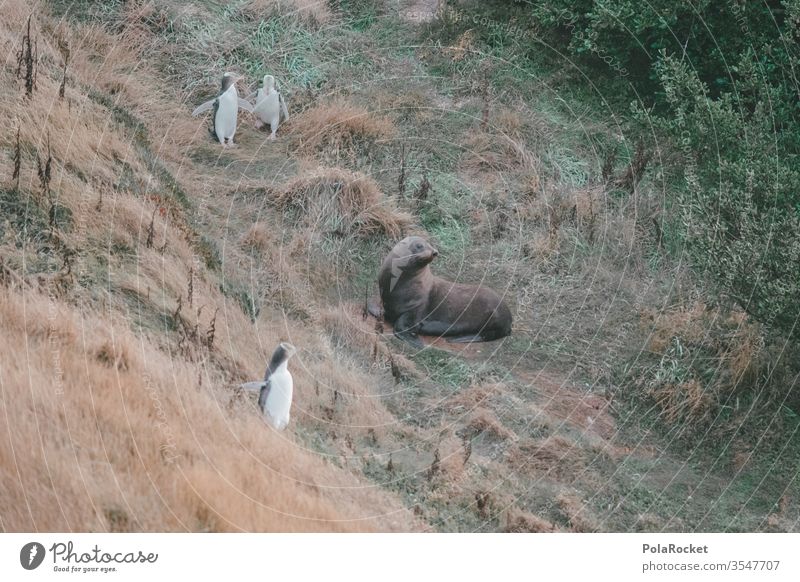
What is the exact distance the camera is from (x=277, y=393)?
8906 mm

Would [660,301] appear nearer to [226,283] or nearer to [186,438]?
[226,283]

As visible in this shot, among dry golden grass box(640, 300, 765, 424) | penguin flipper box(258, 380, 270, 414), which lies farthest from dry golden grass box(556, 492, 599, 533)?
penguin flipper box(258, 380, 270, 414)

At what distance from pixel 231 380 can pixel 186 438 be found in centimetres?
167

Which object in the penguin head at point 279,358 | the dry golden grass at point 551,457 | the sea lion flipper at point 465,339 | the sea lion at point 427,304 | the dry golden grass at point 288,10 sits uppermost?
the dry golden grass at point 288,10

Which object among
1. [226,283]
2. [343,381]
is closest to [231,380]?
[343,381]

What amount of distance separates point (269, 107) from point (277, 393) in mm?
5984

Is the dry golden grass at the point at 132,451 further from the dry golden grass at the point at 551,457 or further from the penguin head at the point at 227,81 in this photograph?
the penguin head at the point at 227,81

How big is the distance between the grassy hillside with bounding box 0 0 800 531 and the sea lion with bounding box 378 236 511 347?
0.74ft

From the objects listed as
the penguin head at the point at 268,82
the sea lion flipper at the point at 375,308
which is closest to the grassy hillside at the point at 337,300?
the sea lion flipper at the point at 375,308

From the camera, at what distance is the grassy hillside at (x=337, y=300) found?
7.82m

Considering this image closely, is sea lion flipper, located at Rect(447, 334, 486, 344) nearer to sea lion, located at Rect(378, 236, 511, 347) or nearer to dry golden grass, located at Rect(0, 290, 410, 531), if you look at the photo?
sea lion, located at Rect(378, 236, 511, 347)

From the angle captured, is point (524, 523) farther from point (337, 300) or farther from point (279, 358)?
point (337, 300)

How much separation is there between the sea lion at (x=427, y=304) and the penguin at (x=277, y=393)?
9.52ft

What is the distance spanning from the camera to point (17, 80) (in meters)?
12.0
